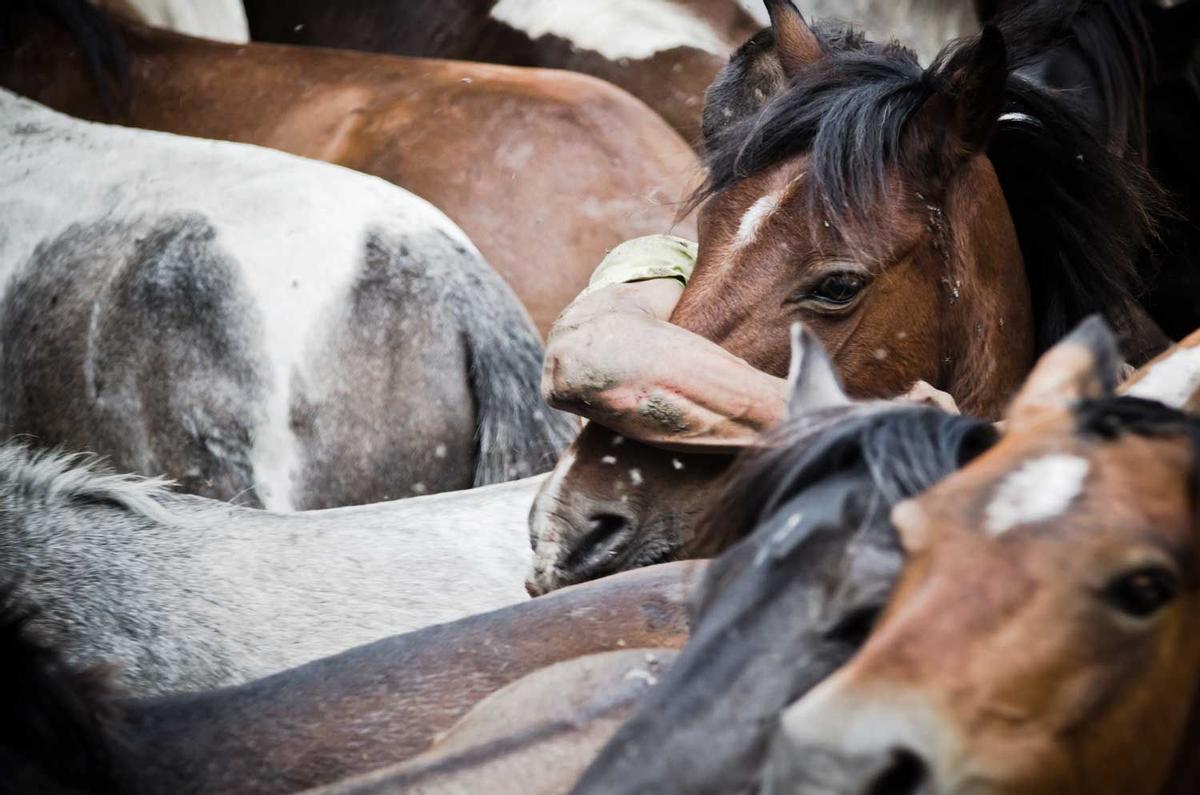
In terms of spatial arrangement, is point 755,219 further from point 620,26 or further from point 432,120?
point 620,26

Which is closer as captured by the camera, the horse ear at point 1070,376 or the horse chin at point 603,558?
the horse ear at point 1070,376

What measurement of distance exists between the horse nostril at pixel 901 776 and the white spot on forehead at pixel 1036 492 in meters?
0.18

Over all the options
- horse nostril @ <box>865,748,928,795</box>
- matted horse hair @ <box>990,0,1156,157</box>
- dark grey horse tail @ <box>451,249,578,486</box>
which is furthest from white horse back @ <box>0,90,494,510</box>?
horse nostril @ <box>865,748,928,795</box>

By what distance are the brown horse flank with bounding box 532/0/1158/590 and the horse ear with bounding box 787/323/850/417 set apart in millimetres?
370

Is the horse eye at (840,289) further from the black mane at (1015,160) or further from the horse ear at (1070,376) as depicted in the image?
the horse ear at (1070,376)

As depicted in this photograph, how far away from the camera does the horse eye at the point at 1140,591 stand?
0.81 metres

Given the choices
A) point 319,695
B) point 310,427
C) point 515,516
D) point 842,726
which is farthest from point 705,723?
point 310,427

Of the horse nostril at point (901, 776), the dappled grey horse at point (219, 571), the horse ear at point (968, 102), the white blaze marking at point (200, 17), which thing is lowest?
the dappled grey horse at point (219, 571)

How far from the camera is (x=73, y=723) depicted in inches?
45.9

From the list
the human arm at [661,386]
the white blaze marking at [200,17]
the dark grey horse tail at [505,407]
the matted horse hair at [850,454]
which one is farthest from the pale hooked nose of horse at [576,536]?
the white blaze marking at [200,17]

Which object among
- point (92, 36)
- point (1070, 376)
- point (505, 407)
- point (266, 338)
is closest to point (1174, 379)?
point (1070, 376)

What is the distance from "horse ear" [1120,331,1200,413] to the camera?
4.12 feet

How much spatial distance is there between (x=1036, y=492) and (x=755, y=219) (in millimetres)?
836

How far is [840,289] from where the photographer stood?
5.21 ft
